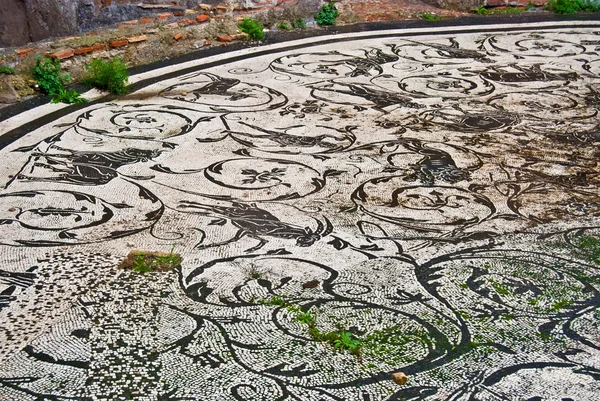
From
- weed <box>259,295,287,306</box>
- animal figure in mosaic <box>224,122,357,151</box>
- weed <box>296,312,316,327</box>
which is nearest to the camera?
weed <box>296,312,316,327</box>

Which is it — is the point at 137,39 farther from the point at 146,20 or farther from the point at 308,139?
the point at 308,139

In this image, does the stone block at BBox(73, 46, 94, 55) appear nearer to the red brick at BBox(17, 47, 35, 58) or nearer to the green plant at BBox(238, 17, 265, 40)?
the red brick at BBox(17, 47, 35, 58)

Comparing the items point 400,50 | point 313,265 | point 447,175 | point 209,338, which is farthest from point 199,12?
point 209,338

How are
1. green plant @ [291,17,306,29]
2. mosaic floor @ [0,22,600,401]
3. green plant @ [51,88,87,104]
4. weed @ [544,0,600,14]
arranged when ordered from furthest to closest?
1. weed @ [544,0,600,14]
2. green plant @ [291,17,306,29]
3. green plant @ [51,88,87,104]
4. mosaic floor @ [0,22,600,401]

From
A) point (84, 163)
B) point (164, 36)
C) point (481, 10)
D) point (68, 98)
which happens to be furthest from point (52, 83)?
point (481, 10)

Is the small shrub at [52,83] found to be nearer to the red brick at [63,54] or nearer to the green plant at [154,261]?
the red brick at [63,54]

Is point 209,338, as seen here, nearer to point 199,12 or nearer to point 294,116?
point 294,116

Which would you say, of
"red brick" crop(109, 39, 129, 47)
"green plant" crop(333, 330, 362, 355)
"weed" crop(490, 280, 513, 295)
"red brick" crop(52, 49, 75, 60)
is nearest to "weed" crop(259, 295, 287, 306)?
"green plant" crop(333, 330, 362, 355)
